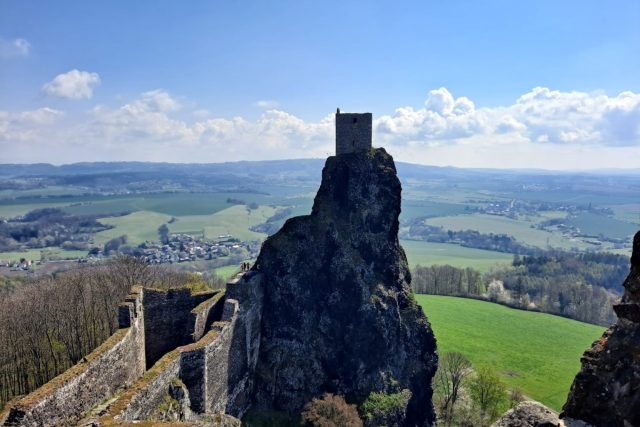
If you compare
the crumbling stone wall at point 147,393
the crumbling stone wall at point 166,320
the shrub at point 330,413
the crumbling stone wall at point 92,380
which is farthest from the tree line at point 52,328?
the crumbling stone wall at point 147,393

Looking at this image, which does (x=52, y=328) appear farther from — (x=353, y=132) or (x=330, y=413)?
(x=353, y=132)

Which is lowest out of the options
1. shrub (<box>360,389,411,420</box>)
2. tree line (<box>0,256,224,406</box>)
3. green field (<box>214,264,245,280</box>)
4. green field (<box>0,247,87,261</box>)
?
green field (<box>0,247,87,261</box>)

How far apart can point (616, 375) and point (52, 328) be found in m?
40.4

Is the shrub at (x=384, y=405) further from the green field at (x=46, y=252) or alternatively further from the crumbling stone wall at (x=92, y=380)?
the green field at (x=46, y=252)

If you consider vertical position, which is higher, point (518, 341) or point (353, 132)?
point (353, 132)

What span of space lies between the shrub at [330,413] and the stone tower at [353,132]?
75.1 ft

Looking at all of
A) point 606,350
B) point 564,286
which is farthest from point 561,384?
point 606,350

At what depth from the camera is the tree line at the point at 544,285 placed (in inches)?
3893

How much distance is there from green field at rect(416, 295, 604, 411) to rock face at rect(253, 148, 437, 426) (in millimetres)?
26265

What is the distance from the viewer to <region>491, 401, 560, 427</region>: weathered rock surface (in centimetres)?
1059

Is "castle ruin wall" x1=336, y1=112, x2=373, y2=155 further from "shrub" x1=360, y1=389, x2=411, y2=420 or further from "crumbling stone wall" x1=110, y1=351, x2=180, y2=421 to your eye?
"crumbling stone wall" x1=110, y1=351, x2=180, y2=421

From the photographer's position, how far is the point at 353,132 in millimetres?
45094

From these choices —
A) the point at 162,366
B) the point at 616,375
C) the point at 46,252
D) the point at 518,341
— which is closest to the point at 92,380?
the point at 162,366

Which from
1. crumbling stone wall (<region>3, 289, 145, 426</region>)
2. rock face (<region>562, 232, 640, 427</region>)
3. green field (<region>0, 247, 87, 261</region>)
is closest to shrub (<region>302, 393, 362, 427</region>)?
crumbling stone wall (<region>3, 289, 145, 426</region>)
